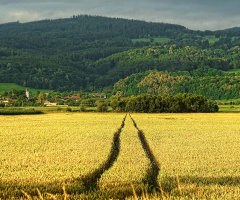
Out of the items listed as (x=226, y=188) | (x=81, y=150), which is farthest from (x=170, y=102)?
(x=226, y=188)

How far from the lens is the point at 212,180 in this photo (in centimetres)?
1283

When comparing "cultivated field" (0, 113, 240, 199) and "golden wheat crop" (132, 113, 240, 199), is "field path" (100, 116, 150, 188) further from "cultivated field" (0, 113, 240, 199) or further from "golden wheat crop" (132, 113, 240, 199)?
"golden wheat crop" (132, 113, 240, 199)

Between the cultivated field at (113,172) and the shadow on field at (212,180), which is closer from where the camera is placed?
the cultivated field at (113,172)

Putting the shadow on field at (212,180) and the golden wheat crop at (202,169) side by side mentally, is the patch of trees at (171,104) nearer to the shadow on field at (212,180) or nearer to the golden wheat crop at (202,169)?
the golden wheat crop at (202,169)

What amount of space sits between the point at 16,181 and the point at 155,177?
5.99 meters

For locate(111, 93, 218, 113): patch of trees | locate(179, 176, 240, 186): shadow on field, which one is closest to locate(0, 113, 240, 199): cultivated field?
locate(179, 176, 240, 186): shadow on field

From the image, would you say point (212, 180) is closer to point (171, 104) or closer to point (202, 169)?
point (202, 169)

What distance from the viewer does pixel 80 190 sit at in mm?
11812

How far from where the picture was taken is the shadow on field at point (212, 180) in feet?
41.0

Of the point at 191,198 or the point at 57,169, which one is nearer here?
the point at 191,198

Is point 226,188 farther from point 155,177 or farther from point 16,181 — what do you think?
point 16,181

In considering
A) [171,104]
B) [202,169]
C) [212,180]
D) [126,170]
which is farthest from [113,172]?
[171,104]

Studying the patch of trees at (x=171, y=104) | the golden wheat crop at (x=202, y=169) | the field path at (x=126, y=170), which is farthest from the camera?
the patch of trees at (x=171, y=104)

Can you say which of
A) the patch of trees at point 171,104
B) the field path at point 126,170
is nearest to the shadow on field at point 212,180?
the field path at point 126,170
